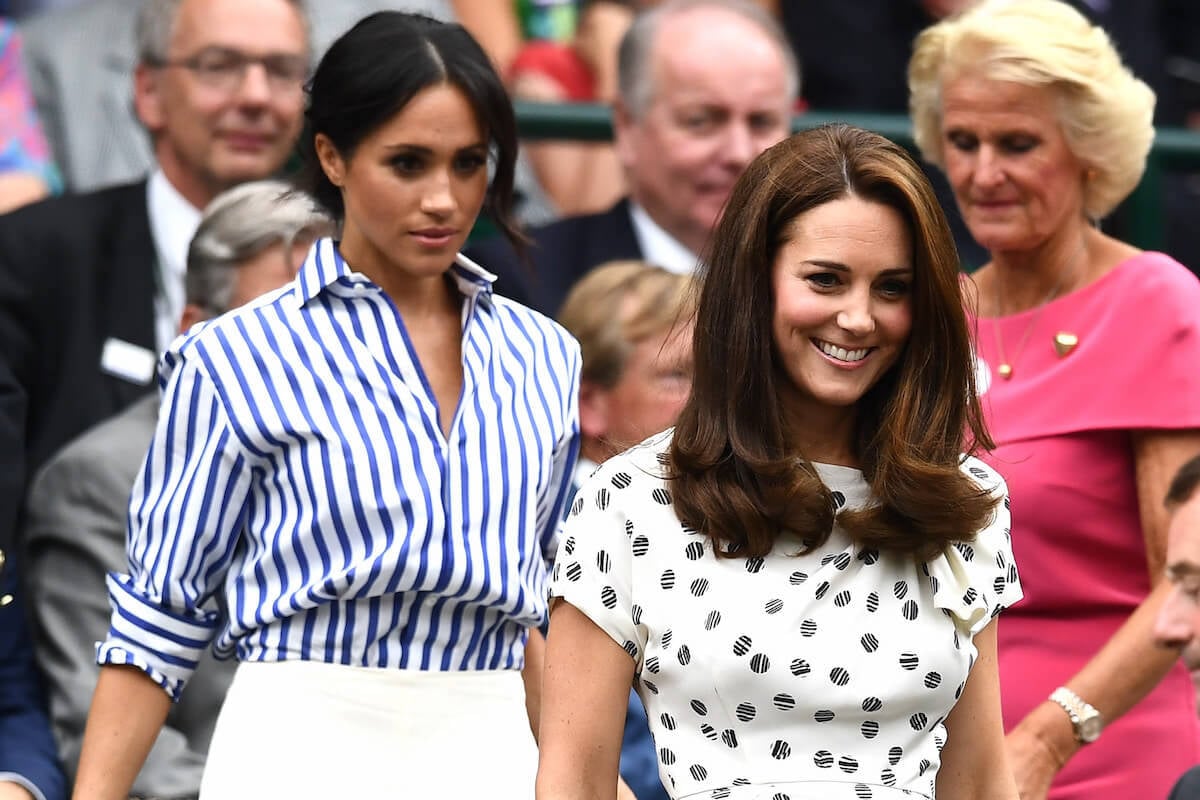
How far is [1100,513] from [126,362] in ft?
6.84

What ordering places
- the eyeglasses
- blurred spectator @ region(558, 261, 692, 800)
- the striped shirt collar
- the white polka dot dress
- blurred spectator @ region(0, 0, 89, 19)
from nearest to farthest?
the white polka dot dress, the striped shirt collar, blurred spectator @ region(558, 261, 692, 800), the eyeglasses, blurred spectator @ region(0, 0, 89, 19)

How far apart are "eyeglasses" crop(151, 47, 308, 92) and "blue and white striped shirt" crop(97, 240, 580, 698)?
1.88 metres

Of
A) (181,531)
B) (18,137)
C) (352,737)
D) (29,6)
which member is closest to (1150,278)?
(352,737)

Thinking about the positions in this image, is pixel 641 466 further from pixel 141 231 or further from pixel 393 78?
pixel 141 231

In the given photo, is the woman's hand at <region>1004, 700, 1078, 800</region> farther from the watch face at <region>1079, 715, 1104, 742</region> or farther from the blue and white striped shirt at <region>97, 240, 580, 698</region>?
the blue and white striped shirt at <region>97, 240, 580, 698</region>

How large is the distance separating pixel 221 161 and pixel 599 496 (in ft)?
8.07

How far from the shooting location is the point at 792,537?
2.63 meters

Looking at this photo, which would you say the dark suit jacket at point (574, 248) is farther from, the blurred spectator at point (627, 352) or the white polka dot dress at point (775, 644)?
the white polka dot dress at point (775, 644)

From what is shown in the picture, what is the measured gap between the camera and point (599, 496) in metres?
2.66

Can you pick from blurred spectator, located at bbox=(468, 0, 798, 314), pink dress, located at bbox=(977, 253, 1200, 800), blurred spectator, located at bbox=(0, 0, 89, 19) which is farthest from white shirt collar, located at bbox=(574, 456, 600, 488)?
blurred spectator, located at bbox=(0, 0, 89, 19)

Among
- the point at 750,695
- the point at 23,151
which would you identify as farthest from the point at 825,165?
the point at 23,151

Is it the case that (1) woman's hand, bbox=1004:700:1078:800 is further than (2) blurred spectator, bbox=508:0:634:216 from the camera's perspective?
No

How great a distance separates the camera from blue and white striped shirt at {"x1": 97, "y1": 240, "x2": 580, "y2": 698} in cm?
293

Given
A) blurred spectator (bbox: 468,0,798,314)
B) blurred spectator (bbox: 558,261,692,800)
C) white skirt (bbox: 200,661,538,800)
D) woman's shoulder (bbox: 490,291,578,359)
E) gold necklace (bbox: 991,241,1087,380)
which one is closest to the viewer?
white skirt (bbox: 200,661,538,800)
